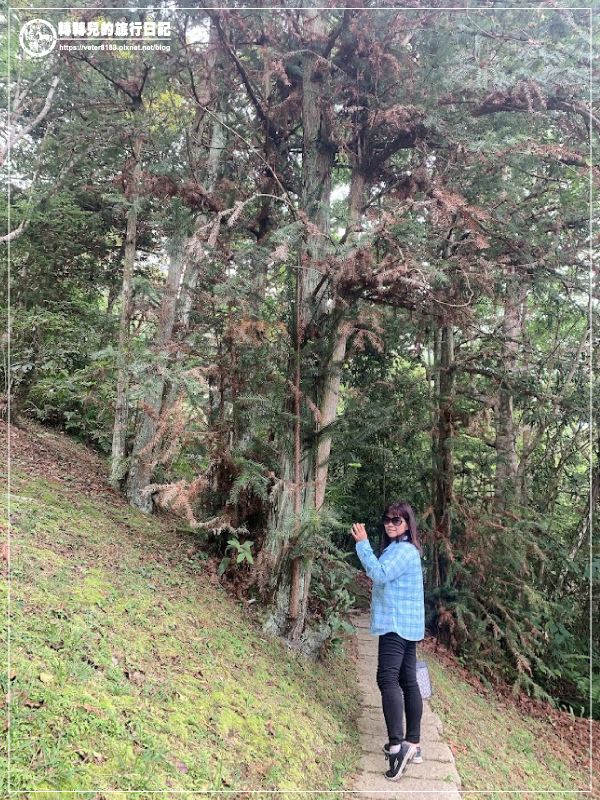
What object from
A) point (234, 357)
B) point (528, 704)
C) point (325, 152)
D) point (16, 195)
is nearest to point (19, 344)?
point (16, 195)

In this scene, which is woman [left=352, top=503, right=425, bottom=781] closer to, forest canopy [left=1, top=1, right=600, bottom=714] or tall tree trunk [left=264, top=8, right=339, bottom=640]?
forest canopy [left=1, top=1, right=600, bottom=714]

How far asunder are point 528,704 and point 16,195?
10194mm

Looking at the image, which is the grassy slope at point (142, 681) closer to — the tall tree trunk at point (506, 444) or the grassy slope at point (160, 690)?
the grassy slope at point (160, 690)

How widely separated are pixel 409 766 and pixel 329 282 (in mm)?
3972

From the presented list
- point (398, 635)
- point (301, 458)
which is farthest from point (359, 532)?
point (301, 458)

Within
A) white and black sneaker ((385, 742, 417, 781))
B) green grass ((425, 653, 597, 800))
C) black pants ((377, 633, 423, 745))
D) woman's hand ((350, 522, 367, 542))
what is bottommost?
green grass ((425, 653, 597, 800))

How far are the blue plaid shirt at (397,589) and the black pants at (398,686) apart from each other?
9 centimetres

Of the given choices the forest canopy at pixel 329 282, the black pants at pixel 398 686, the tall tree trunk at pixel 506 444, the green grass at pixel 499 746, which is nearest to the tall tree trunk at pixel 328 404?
the forest canopy at pixel 329 282

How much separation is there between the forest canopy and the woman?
623 millimetres

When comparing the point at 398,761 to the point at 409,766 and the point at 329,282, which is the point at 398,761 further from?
the point at 329,282

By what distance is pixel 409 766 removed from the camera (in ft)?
12.3

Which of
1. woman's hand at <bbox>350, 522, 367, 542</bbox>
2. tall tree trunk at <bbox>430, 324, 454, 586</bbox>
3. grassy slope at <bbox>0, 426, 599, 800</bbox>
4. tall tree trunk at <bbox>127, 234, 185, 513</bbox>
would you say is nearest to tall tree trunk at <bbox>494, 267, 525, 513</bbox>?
tall tree trunk at <bbox>430, 324, 454, 586</bbox>

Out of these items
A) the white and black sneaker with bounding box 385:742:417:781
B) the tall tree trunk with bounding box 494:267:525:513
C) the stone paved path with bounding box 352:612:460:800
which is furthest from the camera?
the tall tree trunk with bounding box 494:267:525:513

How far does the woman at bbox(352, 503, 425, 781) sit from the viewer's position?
11.7 ft
